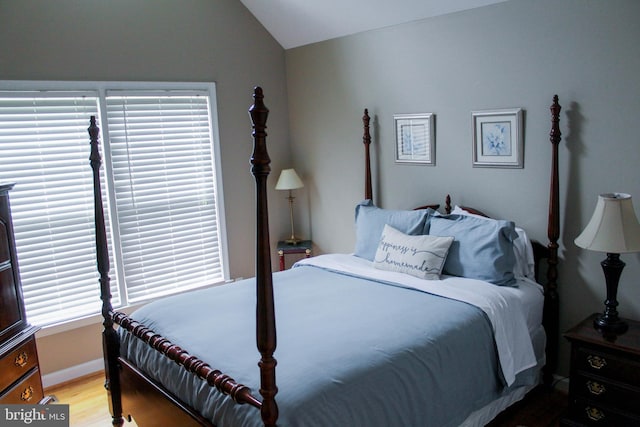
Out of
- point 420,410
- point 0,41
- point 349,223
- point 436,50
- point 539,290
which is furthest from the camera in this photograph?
point 349,223

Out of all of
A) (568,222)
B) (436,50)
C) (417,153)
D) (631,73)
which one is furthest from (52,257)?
(631,73)

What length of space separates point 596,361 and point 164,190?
3.19 metres

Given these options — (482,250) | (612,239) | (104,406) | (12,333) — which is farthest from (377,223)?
(12,333)

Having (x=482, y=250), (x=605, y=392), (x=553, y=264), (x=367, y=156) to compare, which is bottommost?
(x=605, y=392)

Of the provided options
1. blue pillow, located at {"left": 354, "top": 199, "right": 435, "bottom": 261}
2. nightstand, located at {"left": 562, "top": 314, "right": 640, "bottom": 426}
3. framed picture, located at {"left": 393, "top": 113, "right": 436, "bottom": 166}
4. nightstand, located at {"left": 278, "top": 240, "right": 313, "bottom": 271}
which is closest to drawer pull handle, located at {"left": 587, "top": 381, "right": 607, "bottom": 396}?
nightstand, located at {"left": 562, "top": 314, "right": 640, "bottom": 426}

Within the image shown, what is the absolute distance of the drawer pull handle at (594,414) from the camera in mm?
2564

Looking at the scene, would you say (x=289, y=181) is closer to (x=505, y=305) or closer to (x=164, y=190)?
(x=164, y=190)

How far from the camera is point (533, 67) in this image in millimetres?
3035

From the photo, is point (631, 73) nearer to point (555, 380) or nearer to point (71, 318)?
point (555, 380)

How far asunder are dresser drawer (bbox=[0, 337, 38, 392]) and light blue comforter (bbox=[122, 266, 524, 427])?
0.52 meters

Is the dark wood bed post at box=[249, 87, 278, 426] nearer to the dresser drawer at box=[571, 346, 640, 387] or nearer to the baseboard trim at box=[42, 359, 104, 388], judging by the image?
the dresser drawer at box=[571, 346, 640, 387]

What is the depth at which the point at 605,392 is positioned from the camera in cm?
254

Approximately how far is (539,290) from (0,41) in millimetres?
3685

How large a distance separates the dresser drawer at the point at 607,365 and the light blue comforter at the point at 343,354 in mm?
434
